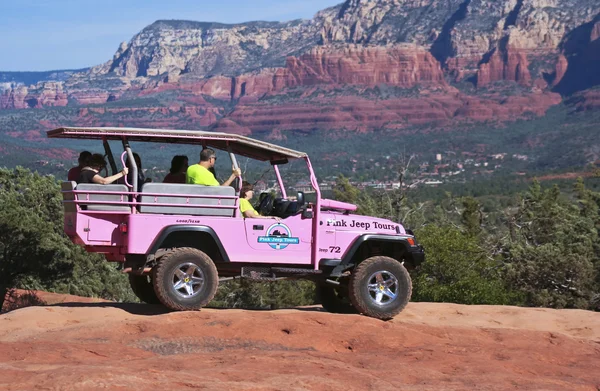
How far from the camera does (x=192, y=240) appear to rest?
13.2 metres

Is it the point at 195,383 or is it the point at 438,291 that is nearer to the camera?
the point at 195,383

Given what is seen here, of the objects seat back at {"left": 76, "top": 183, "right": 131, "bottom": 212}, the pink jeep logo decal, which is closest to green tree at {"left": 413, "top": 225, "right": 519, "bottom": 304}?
the pink jeep logo decal

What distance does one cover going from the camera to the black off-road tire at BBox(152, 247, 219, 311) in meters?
12.7

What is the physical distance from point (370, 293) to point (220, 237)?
2.23m

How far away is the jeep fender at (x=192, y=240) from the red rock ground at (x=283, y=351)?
83cm

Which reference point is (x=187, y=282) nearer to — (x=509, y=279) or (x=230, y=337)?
(x=230, y=337)

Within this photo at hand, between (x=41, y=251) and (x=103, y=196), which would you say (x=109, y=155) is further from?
(x=41, y=251)

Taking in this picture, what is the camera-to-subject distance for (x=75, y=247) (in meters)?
26.8

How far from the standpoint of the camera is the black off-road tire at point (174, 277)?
12.7 metres

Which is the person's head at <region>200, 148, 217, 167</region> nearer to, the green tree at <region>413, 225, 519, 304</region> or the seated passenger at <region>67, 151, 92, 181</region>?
the seated passenger at <region>67, 151, 92, 181</region>

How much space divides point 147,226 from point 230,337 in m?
1.91

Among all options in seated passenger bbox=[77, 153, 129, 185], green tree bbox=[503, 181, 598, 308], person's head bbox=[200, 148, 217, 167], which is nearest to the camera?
seated passenger bbox=[77, 153, 129, 185]

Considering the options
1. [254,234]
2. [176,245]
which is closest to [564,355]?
[254,234]

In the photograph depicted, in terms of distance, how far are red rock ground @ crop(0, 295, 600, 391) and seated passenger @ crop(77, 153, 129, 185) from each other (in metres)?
1.68
